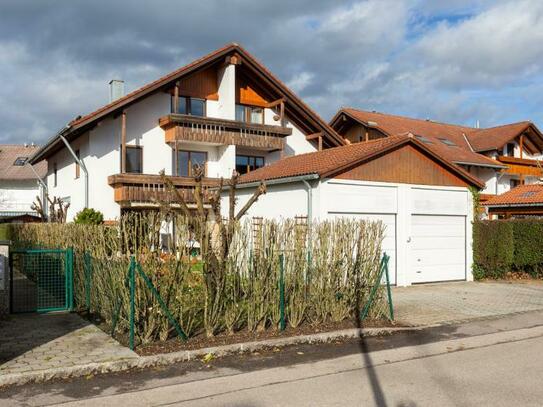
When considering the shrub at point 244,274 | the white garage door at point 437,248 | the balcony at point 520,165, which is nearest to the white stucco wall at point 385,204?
the white garage door at point 437,248

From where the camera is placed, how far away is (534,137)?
39.7 m

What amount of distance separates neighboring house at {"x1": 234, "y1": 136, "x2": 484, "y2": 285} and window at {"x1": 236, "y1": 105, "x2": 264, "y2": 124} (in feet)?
29.7

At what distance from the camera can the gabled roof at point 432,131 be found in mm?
32844

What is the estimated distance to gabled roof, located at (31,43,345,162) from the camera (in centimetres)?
2225

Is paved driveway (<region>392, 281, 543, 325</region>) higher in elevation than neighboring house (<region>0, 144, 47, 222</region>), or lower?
lower

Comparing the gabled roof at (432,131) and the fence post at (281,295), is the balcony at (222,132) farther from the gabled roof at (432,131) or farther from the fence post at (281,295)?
the fence post at (281,295)

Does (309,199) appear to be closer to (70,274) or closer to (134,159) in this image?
(70,274)

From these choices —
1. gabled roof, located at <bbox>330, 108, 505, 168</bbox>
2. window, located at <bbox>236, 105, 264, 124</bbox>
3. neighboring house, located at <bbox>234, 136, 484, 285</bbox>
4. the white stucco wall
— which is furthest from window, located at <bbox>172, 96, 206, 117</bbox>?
gabled roof, located at <bbox>330, 108, 505, 168</bbox>

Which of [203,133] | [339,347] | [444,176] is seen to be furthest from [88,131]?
[339,347]

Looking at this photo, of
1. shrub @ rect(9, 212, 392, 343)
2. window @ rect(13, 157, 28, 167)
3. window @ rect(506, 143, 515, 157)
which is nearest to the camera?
shrub @ rect(9, 212, 392, 343)

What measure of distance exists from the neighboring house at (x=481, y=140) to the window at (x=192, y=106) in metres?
12.3

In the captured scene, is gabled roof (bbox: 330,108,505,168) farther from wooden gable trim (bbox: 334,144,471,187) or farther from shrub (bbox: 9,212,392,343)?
shrub (bbox: 9,212,392,343)

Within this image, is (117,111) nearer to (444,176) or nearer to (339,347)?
(444,176)

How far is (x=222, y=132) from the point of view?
25.0 metres
